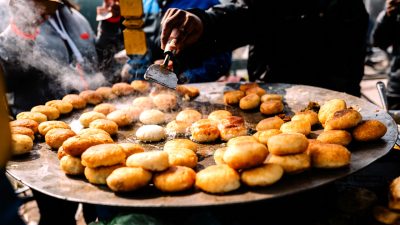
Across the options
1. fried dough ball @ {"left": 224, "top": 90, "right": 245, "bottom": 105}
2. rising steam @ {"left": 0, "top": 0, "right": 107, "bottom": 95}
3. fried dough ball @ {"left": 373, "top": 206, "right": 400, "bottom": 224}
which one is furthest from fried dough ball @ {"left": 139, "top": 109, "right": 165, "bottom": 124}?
fried dough ball @ {"left": 373, "top": 206, "right": 400, "bottom": 224}

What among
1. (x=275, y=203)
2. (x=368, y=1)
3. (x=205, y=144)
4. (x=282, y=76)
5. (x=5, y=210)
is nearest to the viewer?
(x=5, y=210)

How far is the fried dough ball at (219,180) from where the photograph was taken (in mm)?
2076

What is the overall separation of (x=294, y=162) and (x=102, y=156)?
4.15 ft

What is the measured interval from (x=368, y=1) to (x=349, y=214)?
1293 centimetres

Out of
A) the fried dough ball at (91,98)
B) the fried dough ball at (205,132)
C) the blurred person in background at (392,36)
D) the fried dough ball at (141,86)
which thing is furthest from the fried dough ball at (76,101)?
the blurred person in background at (392,36)

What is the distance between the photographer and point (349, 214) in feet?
7.86

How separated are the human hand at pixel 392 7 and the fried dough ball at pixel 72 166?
537 cm

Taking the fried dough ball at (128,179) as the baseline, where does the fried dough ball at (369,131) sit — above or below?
above

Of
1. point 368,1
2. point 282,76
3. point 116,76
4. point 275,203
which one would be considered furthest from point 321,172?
point 368,1

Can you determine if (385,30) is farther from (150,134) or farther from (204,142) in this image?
(150,134)

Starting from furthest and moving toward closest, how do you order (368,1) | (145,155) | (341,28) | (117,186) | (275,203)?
(368,1) < (341,28) < (275,203) < (145,155) < (117,186)

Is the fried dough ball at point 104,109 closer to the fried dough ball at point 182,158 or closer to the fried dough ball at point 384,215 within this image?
the fried dough ball at point 182,158

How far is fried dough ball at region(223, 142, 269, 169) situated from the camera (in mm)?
2148

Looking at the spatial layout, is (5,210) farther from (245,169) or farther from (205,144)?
(205,144)
